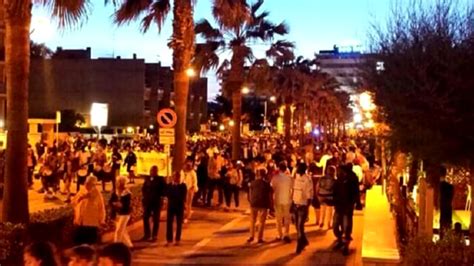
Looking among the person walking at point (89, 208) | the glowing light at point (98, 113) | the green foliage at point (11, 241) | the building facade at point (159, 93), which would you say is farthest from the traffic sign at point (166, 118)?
the building facade at point (159, 93)

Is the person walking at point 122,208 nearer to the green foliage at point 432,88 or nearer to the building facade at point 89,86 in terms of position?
the green foliage at point 432,88

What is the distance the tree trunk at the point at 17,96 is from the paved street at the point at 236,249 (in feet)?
8.18

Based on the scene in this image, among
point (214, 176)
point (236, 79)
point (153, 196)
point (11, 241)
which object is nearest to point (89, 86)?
point (236, 79)

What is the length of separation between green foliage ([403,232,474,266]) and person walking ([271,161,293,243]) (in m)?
6.10

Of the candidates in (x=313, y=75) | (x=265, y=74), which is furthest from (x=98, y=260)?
(x=313, y=75)

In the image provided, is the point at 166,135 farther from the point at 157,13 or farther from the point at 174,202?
the point at 157,13

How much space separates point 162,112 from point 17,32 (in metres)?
6.01

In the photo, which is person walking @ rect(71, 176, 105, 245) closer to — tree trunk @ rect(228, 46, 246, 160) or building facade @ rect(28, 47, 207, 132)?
tree trunk @ rect(228, 46, 246, 160)

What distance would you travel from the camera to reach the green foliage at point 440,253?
950 centimetres

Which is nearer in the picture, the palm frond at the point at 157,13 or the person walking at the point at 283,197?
the person walking at the point at 283,197

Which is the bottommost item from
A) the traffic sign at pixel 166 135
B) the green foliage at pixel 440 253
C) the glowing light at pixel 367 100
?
the green foliage at pixel 440 253

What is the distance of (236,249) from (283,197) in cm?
137

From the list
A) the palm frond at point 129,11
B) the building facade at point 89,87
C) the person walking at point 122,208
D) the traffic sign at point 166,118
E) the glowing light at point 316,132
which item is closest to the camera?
the person walking at point 122,208

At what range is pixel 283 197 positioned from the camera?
53.6ft
